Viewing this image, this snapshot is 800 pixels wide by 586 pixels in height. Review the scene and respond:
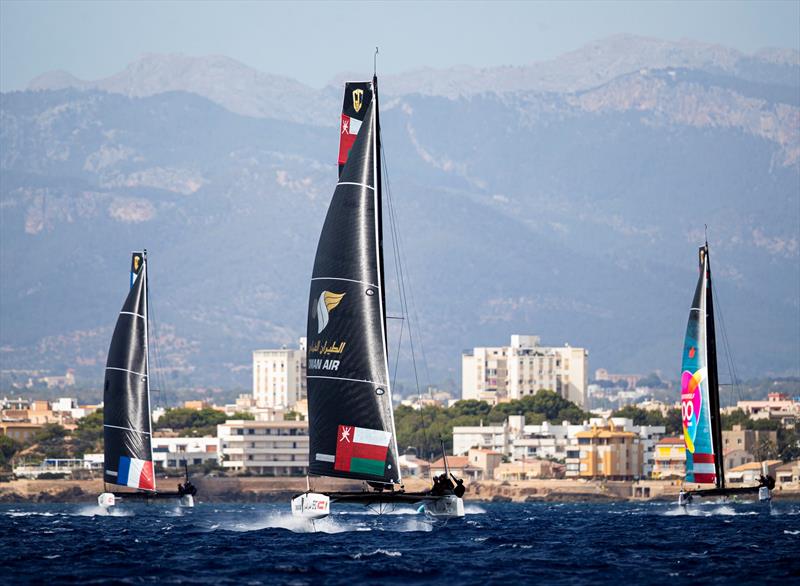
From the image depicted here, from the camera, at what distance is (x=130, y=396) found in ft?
297

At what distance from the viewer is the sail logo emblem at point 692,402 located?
284 ft

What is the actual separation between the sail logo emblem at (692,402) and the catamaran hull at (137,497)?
25682 mm

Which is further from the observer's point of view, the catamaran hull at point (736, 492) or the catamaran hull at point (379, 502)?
the catamaran hull at point (736, 492)

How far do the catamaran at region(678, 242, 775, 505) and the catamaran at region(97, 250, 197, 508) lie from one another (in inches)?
981

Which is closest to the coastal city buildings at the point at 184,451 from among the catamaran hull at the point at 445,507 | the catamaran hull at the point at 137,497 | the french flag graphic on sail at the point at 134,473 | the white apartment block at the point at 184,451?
the white apartment block at the point at 184,451

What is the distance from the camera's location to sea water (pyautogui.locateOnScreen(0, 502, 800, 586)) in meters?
48.1

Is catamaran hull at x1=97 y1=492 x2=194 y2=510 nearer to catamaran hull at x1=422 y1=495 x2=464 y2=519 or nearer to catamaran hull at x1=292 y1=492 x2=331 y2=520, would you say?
catamaran hull at x1=292 y1=492 x2=331 y2=520

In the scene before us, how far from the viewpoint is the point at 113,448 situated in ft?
305

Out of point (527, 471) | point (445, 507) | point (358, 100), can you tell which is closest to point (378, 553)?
point (445, 507)

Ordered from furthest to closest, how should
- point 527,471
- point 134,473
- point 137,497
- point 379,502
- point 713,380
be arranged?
point 527,471 < point 134,473 < point 137,497 < point 713,380 < point 379,502

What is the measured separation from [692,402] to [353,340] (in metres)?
34.9

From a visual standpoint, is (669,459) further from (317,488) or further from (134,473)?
(134,473)

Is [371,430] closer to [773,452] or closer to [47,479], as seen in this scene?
[47,479]

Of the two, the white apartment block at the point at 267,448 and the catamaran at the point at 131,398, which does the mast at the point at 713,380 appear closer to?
the catamaran at the point at 131,398
